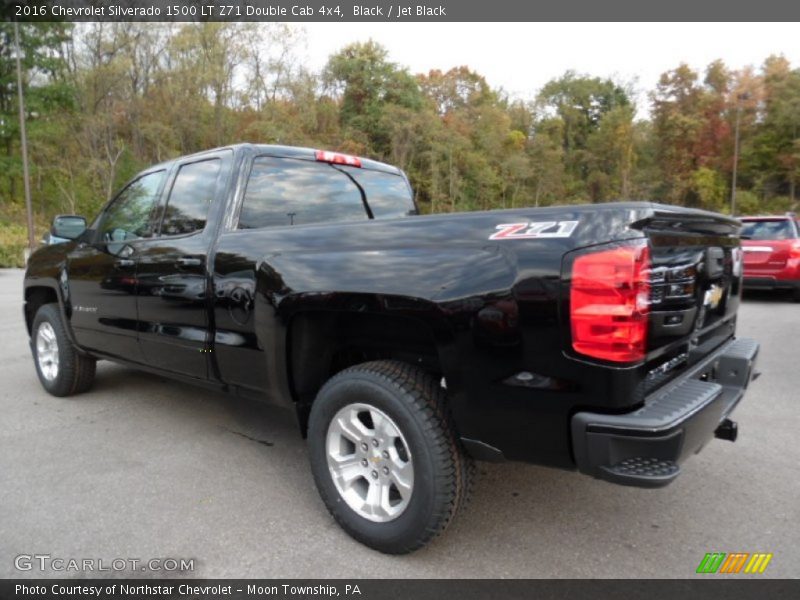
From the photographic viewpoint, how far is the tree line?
107 feet

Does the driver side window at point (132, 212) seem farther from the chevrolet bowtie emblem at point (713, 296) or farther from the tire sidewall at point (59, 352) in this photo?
the chevrolet bowtie emblem at point (713, 296)

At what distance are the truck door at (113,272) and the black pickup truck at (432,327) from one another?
94 mm

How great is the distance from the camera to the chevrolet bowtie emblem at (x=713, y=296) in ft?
8.19

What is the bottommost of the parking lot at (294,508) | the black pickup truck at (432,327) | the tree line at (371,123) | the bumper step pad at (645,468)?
the parking lot at (294,508)

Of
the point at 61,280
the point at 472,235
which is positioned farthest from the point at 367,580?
the point at 61,280

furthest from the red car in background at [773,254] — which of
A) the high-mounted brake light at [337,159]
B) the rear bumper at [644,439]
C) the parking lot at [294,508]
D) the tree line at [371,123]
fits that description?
the tree line at [371,123]

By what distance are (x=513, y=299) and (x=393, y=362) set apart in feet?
2.34

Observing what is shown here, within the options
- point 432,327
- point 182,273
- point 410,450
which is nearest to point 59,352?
point 182,273

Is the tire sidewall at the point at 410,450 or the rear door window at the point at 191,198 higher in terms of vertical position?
the rear door window at the point at 191,198

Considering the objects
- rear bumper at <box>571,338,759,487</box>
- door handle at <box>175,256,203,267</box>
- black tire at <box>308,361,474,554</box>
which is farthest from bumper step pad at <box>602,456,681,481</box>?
door handle at <box>175,256,203,267</box>

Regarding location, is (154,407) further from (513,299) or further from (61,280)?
(513,299)

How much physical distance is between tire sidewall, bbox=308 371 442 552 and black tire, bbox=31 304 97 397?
9.48ft

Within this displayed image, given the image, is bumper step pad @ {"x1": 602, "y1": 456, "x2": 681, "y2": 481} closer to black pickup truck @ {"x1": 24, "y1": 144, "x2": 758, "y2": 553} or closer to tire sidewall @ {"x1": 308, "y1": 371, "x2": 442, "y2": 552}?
black pickup truck @ {"x1": 24, "y1": 144, "x2": 758, "y2": 553}

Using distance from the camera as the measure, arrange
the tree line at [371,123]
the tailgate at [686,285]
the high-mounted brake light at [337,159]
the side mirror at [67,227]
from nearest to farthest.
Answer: the tailgate at [686,285] < the high-mounted brake light at [337,159] < the side mirror at [67,227] < the tree line at [371,123]
